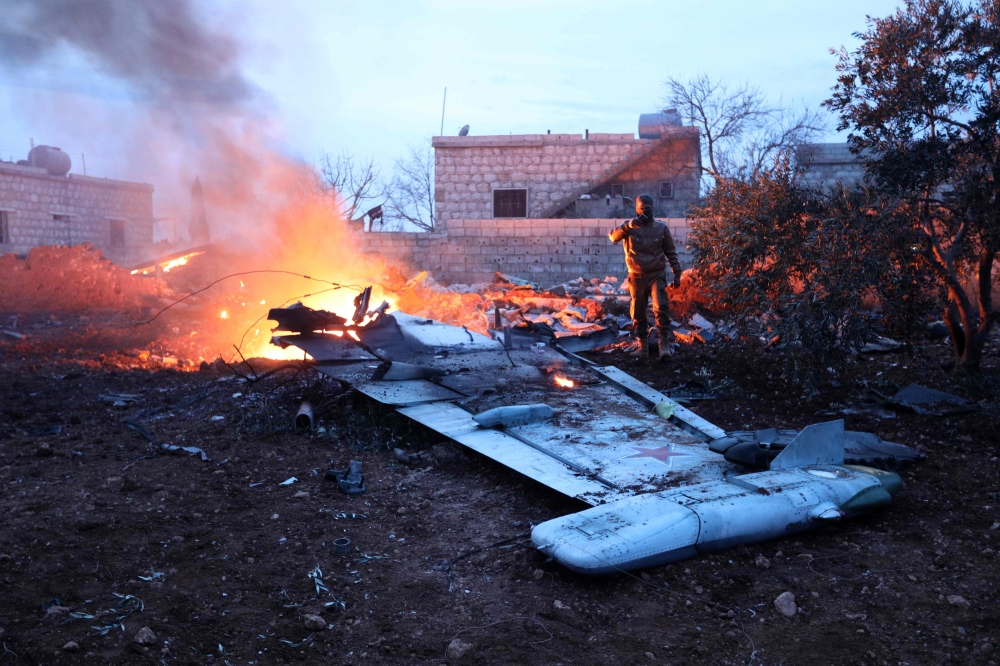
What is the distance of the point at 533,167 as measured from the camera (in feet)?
79.3

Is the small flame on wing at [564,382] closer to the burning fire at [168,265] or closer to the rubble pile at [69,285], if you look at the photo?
the rubble pile at [69,285]

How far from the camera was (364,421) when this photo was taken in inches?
278

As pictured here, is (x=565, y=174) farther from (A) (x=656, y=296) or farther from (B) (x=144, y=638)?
(B) (x=144, y=638)

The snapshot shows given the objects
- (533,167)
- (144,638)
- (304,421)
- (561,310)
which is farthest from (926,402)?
(533,167)

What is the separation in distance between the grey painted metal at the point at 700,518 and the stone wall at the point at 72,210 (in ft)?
96.8

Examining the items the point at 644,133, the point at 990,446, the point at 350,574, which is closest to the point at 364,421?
the point at 350,574

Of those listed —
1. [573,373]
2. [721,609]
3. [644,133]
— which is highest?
[644,133]

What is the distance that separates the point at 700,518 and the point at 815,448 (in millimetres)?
1380

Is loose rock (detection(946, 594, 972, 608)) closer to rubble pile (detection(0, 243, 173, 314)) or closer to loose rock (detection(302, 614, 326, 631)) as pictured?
loose rock (detection(302, 614, 326, 631))

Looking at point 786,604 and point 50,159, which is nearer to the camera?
point 786,604

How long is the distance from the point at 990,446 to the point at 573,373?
362cm

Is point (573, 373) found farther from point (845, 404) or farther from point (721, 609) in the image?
point (721, 609)

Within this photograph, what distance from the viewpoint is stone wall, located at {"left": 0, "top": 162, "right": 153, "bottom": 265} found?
2777 centimetres

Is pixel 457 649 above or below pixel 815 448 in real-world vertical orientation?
below
